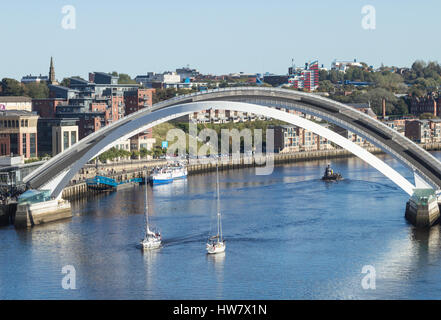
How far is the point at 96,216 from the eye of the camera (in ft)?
110

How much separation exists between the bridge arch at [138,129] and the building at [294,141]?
89.6 feet

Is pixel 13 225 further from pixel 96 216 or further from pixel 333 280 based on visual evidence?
pixel 333 280

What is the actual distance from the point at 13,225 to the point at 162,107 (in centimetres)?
722

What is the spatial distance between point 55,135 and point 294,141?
1985 cm

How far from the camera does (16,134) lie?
45.6 m

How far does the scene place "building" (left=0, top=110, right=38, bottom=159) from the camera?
45259 mm

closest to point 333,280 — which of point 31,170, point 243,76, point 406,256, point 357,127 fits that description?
point 406,256

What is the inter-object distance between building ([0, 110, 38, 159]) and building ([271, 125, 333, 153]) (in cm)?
2010

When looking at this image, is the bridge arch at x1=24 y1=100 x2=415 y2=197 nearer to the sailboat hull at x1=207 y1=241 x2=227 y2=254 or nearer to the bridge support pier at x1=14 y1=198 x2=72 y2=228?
the bridge support pier at x1=14 y1=198 x2=72 y2=228

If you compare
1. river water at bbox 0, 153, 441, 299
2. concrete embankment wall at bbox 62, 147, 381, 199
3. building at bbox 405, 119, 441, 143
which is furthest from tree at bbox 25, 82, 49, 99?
river water at bbox 0, 153, 441, 299

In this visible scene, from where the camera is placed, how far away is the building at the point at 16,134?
148 feet

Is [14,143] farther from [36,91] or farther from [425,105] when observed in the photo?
[425,105]

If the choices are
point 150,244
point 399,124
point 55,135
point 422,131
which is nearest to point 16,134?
point 55,135

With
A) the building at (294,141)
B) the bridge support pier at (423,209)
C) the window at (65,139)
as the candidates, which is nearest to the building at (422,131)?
the building at (294,141)
